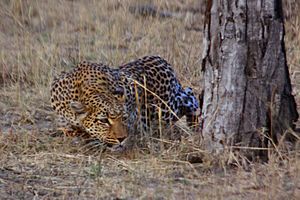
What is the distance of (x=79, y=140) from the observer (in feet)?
21.2

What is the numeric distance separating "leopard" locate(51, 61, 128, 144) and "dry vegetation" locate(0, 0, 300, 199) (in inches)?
5.7

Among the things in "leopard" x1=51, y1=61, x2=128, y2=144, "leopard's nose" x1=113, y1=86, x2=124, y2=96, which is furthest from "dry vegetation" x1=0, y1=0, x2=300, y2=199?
"leopard's nose" x1=113, y1=86, x2=124, y2=96

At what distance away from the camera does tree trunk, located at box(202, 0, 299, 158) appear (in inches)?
224

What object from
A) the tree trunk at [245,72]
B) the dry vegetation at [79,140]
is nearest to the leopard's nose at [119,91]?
the dry vegetation at [79,140]

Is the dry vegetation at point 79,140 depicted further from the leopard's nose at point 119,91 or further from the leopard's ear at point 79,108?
the leopard's nose at point 119,91

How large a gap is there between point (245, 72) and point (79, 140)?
4.59 feet

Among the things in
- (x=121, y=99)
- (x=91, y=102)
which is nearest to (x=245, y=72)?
(x=121, y=99)

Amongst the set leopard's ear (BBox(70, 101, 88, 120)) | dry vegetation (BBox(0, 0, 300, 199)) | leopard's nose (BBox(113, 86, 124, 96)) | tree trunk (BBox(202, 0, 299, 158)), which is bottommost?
dry vegetation (BBox(0, 0, 300, 199))

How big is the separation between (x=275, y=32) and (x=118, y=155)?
1.33 metres

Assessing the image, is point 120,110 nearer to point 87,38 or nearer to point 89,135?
point 89,135

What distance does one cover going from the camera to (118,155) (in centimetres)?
611

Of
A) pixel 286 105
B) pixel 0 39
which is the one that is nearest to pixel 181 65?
pixel 0 39

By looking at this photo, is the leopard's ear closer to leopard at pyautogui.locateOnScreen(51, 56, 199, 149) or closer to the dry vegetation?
leopard at pyautogui.locateOnScreen(51, 56, 199, 149)

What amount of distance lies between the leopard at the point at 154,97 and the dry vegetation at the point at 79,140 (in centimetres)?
48
